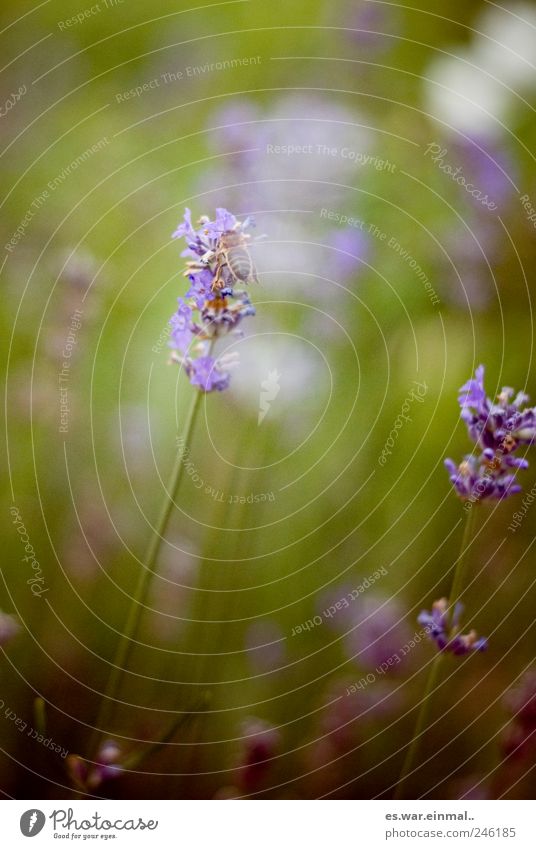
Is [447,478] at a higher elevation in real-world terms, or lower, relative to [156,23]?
lower

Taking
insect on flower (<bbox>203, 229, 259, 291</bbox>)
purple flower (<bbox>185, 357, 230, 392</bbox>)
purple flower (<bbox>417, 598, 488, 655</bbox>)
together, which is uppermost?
insect on flower (<bbox>203, 229, 259, 291</bbox>)

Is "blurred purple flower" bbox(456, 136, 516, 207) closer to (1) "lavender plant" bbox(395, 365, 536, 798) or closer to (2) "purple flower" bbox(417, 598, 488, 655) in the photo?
(1) "lavender plant" bbox(395, 365, 536, 798)

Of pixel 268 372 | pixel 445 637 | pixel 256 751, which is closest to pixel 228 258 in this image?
pixel 268 372

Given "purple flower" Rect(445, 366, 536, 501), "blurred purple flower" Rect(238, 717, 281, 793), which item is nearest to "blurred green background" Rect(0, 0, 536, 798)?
"blurred purple flower" Rect(238, 717, 281, 793)

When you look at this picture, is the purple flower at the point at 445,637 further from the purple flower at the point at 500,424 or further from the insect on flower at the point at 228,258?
the insect on flower at the point at 228,258

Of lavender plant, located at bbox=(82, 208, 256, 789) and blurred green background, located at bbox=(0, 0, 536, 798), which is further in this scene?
blurred green background, located at bbox=(0, 0, 536, 798)

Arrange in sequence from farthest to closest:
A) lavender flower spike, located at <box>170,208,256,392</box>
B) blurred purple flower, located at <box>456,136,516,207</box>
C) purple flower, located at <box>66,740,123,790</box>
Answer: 1. blurred purple flower, located at <box>456,136,516,207</box>
2. purple flower, located at <box>66,740,123,790</box>
3. lavender flower spike, located at <box>170,208,256,392</box>
